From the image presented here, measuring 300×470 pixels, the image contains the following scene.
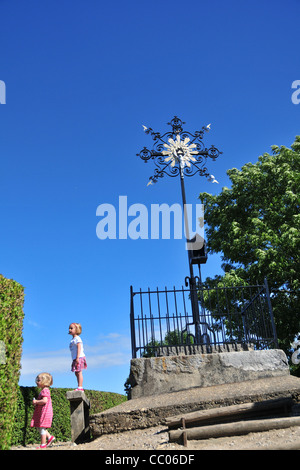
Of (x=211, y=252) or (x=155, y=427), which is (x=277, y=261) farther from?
(x=155, y=427)

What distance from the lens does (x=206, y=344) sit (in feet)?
27.0

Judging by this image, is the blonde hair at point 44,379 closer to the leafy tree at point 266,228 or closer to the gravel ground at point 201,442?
the gravel ground at point 201,442

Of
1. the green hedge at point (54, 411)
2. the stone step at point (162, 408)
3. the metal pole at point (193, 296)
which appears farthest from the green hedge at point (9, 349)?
the metal pole at point (193, 296)

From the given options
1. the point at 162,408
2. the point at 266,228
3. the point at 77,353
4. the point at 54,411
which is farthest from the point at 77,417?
the point at 266,228

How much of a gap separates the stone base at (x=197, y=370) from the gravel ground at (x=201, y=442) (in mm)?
1537

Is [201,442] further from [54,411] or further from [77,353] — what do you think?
[54,411]

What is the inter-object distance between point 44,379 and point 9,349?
4.22 ft

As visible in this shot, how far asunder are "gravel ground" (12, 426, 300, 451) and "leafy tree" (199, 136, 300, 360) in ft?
32.0

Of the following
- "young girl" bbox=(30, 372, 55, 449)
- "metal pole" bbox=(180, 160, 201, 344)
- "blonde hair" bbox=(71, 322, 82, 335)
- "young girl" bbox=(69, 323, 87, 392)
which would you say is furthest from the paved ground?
"metal pole" bbox=(180, 160, 201, 344)

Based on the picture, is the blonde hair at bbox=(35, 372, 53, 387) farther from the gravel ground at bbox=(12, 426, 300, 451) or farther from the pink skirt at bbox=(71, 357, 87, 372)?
the gravel ground at bbox=(12, 426, 300, 451)

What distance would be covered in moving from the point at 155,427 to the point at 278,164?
14.4 m

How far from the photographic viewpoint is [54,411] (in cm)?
984

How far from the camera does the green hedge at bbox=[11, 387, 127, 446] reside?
845 centimetres
